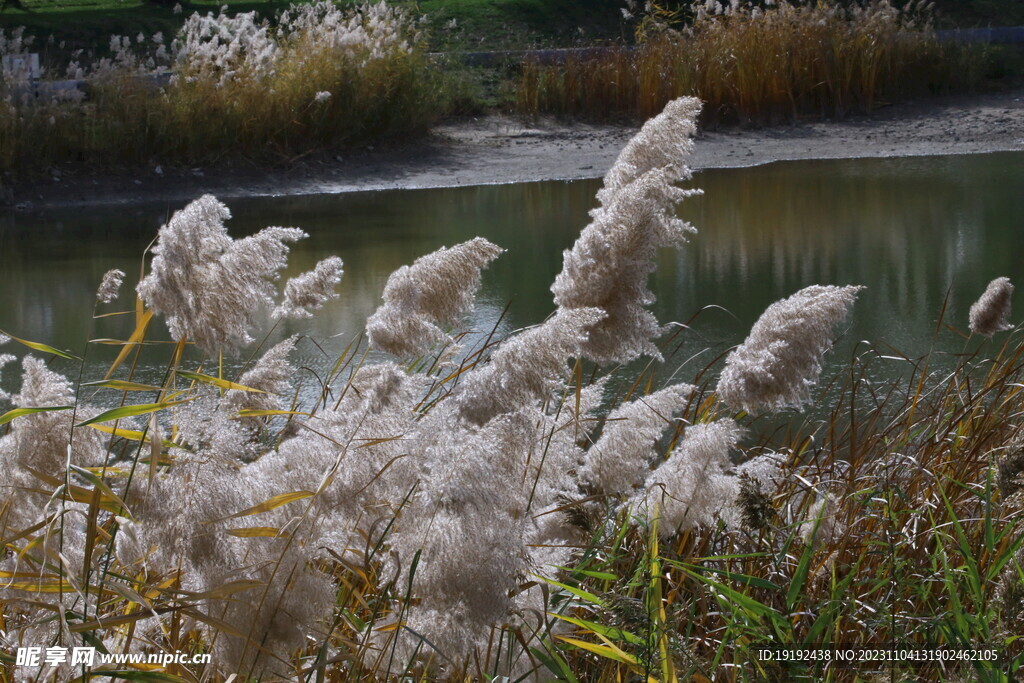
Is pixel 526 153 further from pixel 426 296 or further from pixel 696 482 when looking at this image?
pixel 696 482

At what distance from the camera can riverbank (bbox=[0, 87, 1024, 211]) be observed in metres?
7.49

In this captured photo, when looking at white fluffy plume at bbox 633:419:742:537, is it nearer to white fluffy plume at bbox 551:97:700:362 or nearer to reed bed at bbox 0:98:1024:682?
reed bed at bbox 0:98:1024:682

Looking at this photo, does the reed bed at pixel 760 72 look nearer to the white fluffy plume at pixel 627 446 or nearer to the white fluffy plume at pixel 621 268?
the white fluffy plume at pixel 621 268

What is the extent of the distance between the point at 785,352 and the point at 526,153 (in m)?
7.13

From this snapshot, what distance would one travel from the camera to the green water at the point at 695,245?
4273 millimetres

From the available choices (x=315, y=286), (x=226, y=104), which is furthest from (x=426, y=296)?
(x=226, y=104)

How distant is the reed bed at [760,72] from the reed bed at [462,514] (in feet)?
25.1

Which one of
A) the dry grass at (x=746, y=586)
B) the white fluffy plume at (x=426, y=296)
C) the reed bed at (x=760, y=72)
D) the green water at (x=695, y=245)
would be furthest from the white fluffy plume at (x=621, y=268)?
the reed bed at (x=760, y=72)

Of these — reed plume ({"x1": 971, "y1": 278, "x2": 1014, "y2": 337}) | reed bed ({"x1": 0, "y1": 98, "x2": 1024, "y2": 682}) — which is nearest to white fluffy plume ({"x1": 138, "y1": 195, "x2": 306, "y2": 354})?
reed bed ({"x1": 0, "y1": 98, "x2": 1024, "y2": 682})

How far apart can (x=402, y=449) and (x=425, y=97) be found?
779 cm

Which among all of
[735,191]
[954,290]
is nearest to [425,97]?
[735,191]

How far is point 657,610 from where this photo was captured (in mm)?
1294

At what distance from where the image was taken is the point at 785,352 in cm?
157

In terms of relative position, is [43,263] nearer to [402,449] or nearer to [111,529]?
[111,529]
